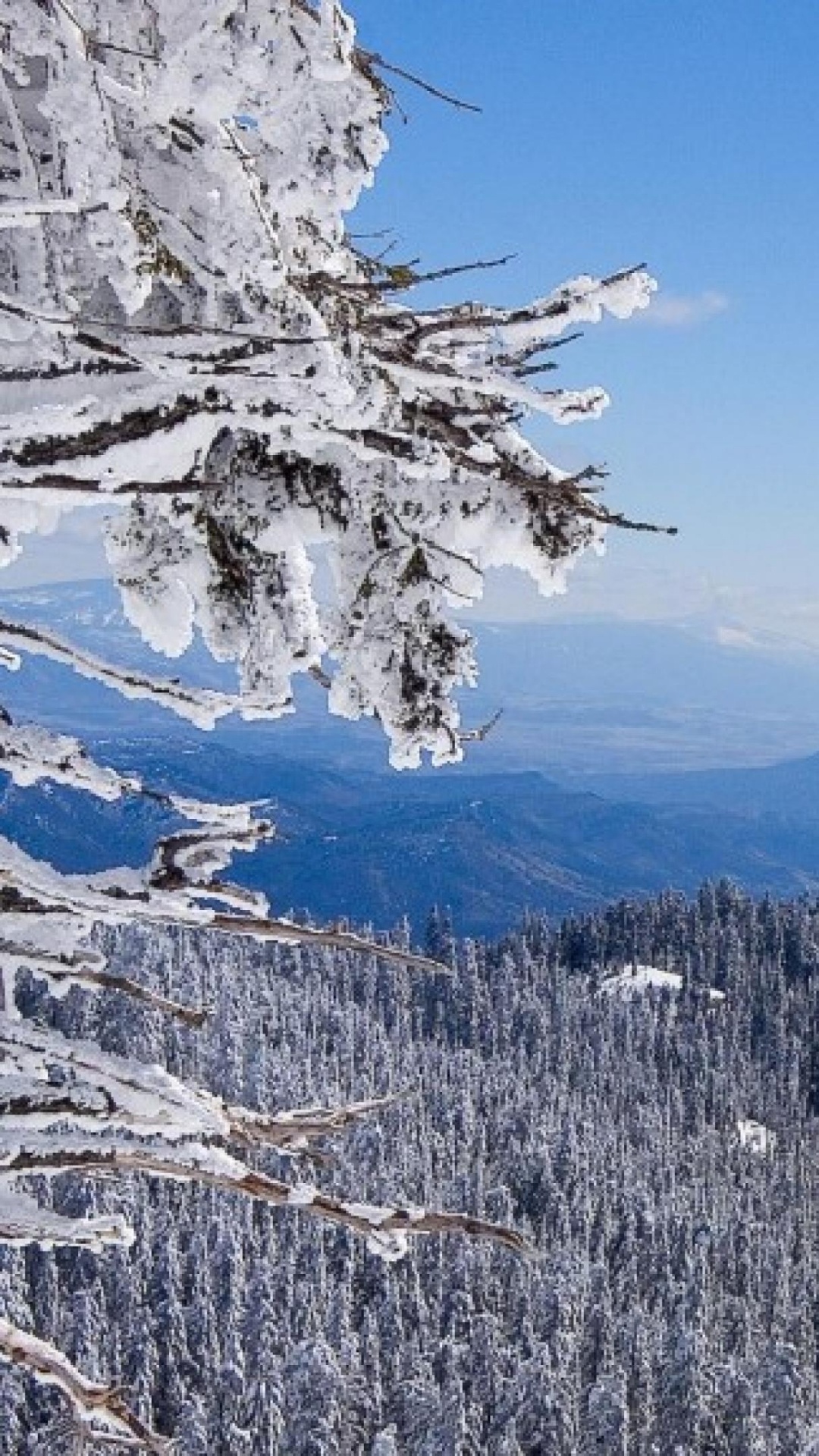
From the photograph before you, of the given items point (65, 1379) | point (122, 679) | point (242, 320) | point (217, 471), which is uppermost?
point (242, 320)

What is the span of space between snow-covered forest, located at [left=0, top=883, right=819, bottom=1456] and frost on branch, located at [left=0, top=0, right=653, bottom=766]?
7.52 feet

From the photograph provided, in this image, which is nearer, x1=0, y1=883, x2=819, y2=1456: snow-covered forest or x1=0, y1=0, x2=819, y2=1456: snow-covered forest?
x1=0, y1=0, x2=819, y2=1456: snow-covered forest

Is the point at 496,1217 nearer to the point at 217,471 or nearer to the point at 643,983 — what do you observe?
the point at 643,983

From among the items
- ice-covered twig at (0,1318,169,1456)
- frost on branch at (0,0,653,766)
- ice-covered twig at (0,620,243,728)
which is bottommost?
ice-covered twig at (0,1318,169,1456)

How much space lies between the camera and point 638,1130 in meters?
116

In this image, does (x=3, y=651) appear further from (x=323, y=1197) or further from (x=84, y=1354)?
(x=84, y=1354)

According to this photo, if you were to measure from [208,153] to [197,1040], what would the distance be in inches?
4469

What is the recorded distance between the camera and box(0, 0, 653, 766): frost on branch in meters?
3.24

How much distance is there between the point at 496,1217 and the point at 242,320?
91823 mm

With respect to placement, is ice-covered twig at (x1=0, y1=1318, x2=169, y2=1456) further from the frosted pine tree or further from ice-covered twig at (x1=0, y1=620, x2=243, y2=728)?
ice-covered twig at (x1=0, y1=620, x2=243, y2=728)

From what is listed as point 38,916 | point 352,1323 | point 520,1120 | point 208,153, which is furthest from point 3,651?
point 520,1120

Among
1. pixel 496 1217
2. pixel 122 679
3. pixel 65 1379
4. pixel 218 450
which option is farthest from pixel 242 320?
pixel 496 1217

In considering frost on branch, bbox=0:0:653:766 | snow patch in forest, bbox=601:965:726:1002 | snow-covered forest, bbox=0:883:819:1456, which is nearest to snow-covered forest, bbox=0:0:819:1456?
frost on branch, bbox=0:0:653:766

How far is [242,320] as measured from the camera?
371 cm
